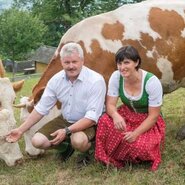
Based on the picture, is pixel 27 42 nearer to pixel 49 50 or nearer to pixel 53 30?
pixel 49 50

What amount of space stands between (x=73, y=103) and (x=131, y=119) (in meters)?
0.70

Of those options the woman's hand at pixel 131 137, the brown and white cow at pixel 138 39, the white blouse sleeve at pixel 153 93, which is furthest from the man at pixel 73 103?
the brown and white cow at pixel 138 39

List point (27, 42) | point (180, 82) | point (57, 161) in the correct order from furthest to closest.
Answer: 1. point (27, 42)
2. point (180, 82)
3. point (57, 161)

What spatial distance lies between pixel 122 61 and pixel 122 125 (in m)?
0.69

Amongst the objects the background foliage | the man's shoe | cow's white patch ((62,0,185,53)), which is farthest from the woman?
the background foliage

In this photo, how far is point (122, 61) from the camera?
510 cm

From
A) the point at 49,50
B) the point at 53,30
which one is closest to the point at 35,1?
the point at 53,30

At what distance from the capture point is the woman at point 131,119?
5.10 m

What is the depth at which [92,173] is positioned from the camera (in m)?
5.34

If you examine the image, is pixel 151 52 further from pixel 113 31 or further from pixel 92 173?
pixel 92 173

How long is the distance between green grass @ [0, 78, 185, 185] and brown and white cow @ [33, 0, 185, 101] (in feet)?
3.07

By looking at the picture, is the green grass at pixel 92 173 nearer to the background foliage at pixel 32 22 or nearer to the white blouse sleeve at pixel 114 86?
the white blouse sleeve at pixel 114 86

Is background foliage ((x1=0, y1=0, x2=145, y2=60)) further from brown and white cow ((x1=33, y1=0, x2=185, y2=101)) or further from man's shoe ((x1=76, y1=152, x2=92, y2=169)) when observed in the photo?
man's shoe ((x1=76, y1=152, x2=92, y2=169))

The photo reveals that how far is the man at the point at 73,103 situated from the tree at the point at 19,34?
45.8 metres
